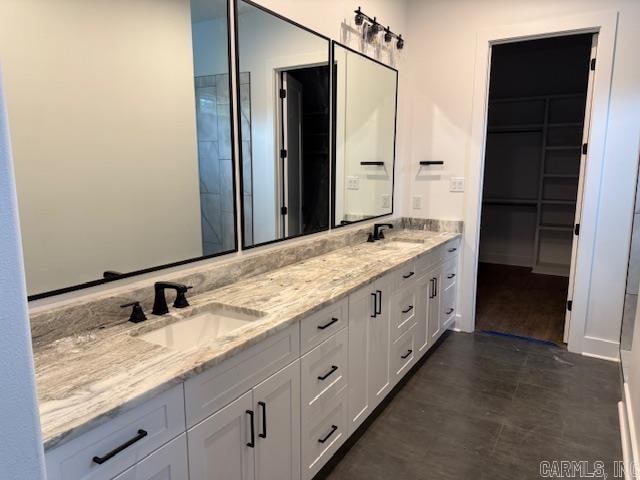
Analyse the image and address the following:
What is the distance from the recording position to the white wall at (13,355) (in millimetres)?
558

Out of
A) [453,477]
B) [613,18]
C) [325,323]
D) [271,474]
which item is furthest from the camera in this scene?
[613,18]

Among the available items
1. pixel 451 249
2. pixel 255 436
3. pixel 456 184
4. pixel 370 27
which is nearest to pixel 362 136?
pixel 370 27

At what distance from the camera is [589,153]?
304cm

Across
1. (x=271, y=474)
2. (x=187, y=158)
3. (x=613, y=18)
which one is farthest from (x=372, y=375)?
(x=613, y=18)

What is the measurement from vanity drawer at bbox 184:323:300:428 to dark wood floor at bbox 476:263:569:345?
264cm

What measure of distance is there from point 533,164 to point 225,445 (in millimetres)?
5589

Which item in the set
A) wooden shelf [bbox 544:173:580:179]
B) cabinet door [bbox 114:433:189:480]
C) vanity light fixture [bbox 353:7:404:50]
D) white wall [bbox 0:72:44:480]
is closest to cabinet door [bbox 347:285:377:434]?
cabinet door [bbox 114:433:189:480]

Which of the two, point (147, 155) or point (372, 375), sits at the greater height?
point (147, 155)

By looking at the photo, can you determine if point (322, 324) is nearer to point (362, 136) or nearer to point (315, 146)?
point (315, 146)

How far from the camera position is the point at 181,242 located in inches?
72.6

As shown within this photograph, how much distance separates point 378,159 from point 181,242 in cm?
199

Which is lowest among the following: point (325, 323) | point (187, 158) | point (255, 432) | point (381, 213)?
point (255, 432)

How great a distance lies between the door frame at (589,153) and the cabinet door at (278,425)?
93.3 inches

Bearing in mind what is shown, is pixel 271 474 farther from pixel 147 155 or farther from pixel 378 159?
pixel 378 159
